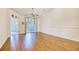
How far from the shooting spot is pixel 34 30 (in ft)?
7.98

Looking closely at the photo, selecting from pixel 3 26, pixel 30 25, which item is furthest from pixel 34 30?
pixel 3 26

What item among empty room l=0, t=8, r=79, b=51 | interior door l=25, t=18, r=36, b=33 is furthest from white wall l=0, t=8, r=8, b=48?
interior door l=25, t=18, r=36, b=33

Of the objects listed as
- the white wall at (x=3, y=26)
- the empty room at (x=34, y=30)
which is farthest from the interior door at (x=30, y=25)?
the white wall at (x=3, y=26)

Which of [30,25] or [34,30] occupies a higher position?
[30,25]

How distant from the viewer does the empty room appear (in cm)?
207

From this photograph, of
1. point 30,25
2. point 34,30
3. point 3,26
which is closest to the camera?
point 3,26

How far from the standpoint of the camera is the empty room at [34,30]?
2073 millimetres

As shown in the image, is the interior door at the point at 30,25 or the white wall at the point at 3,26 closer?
the white wall at the point at 3,26

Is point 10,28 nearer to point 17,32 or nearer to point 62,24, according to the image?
point 17,32

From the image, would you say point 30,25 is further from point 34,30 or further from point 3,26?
point 3,26

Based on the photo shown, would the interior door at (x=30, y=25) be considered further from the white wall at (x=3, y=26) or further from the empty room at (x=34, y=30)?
the white wall at (x=3, y=26)

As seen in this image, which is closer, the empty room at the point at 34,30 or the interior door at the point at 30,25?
the empty room at the point at 34,30

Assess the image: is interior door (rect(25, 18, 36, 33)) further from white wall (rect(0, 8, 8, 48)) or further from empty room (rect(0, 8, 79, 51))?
white wall (rect(0, 8, 8, 48))

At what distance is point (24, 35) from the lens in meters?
2.44
